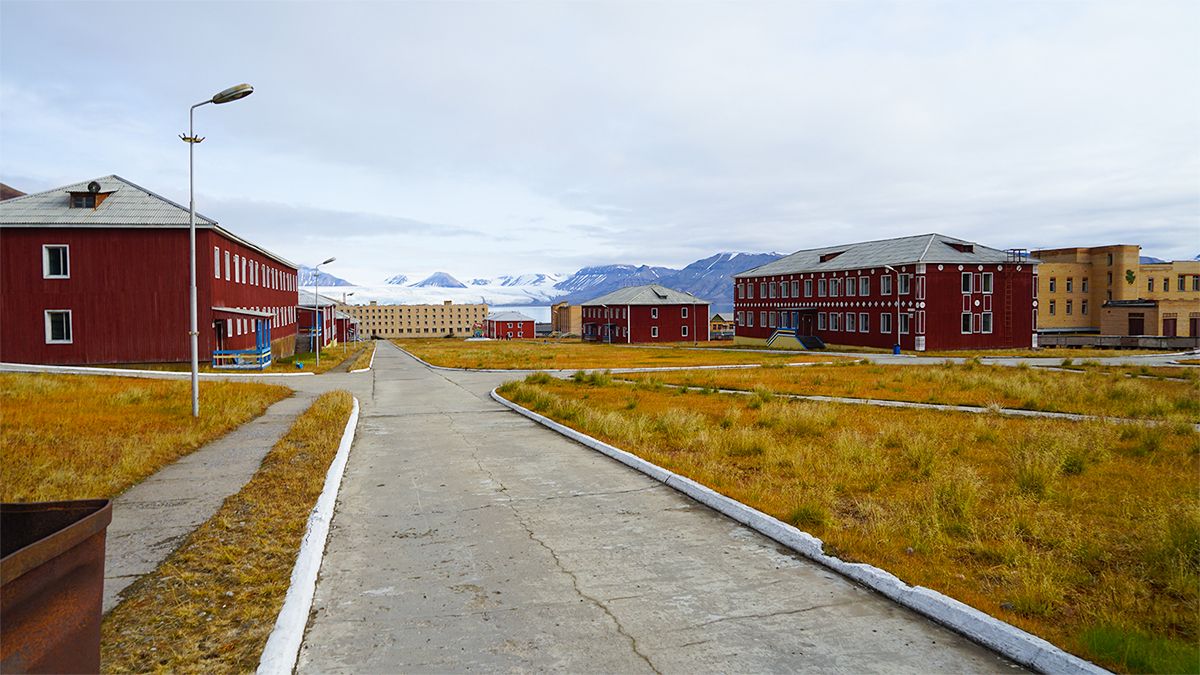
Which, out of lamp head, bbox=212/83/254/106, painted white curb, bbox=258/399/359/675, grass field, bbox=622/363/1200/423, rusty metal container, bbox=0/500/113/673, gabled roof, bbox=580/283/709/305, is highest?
lamp head, bbox=212/83/254/106

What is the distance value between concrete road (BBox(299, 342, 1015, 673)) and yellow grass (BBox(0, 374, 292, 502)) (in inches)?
138

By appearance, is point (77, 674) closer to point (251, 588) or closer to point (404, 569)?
point (251, 588)

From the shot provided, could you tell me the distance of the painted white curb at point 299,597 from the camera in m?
4.16

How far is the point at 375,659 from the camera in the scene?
4.33 metres

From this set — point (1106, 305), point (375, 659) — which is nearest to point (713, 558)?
point (375, 659)

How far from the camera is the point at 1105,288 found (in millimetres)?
74938

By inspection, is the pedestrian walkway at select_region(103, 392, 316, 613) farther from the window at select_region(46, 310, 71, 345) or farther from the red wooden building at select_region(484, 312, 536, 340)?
the red wooden building at select_region(484, 312, 536, 340)

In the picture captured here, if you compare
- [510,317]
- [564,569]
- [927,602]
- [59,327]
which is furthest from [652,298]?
[927,602]

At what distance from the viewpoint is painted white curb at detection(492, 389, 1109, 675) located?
418 centimetres

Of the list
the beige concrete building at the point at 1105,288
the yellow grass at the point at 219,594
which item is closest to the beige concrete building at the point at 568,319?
the beige concrete building at the point at 1105,288

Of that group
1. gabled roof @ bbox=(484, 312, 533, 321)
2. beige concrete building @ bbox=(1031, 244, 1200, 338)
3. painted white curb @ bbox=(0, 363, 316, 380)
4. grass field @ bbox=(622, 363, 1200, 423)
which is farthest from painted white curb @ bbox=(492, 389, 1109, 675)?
gabled roof @ bbox=(484, 312, 533, 321)

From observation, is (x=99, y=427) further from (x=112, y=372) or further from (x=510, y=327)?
(x=510, y=327)

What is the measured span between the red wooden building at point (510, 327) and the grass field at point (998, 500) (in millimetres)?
108273

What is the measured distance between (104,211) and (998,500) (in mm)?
35884
